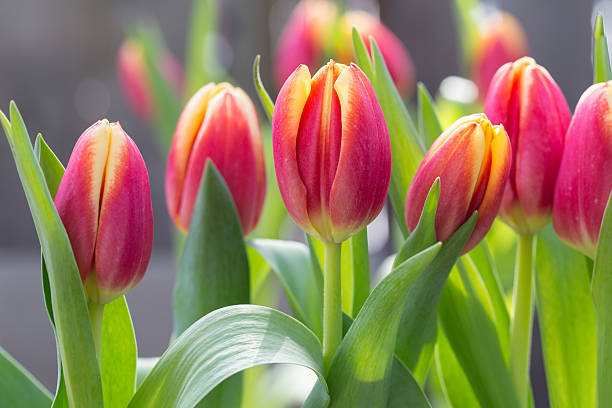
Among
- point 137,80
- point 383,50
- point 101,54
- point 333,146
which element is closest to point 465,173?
point 333,146

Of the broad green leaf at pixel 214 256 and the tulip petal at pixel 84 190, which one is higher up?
the tulip petal at pixel 84 190

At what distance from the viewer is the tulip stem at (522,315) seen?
0.32 metres

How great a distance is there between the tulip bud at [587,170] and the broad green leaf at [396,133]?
55 mm

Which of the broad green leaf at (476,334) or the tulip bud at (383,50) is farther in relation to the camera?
the tulip bud at (383,50)

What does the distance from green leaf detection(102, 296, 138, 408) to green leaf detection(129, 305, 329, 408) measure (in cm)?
5

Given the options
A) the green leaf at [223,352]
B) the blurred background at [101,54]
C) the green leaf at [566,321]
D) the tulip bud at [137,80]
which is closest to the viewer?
the green leaf at [223,352]

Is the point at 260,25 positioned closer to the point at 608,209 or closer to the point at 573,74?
the point at 573,74

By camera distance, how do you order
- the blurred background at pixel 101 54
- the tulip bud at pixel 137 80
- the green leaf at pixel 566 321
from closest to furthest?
the green leaf at pixel 566 321 → the tulip bud at pixel 137 80 → the blurred background at pixel 101 54

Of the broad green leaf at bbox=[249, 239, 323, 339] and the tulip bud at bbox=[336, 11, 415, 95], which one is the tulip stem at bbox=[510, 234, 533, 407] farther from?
the tulip bud at bbox=[336, 11, 415, 95]

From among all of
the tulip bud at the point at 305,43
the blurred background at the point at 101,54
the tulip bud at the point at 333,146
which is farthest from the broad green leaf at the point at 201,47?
the blurred background at the point at 101,54

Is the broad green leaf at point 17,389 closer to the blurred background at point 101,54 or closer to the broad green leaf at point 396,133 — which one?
the broad green leaf at point 396,133

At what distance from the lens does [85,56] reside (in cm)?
196

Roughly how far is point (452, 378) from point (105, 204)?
17 centimetres

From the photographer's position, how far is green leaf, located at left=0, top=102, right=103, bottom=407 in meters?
0.23
